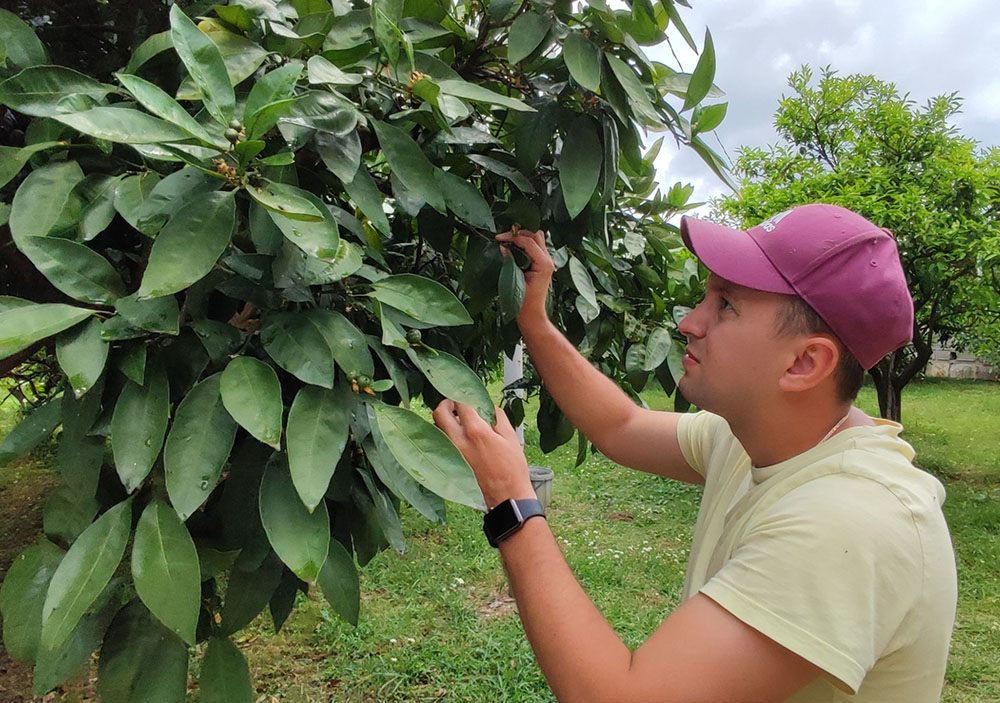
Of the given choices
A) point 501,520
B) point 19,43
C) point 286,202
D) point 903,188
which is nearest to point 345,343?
point 286,202

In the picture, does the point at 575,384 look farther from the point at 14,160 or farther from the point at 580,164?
the point at 14,160

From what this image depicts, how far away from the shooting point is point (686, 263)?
1.56m

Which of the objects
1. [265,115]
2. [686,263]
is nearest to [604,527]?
[686,263]

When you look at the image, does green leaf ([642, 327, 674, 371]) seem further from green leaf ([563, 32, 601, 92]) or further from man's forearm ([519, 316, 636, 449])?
green leaf ([563, 32, 601, 92])

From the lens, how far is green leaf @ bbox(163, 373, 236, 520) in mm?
638

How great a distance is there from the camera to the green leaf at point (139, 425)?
659 millimetres

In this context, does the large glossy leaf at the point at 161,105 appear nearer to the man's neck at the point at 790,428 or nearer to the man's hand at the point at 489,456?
the man's hand at the point at 489,456

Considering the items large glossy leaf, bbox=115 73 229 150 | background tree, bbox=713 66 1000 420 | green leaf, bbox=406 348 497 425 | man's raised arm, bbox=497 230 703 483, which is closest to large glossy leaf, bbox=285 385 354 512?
green leaf, bbox=406 348 497 425

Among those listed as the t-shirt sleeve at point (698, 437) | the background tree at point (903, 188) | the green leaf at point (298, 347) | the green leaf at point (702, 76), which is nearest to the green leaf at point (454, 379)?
the green leaf at point (298, 347)

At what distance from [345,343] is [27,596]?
0.40 m

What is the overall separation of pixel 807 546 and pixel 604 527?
4.01m

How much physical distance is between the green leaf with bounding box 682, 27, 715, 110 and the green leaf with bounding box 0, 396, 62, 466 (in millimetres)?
796

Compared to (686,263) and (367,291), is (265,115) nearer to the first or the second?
(367,291)

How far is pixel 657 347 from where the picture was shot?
1248 mm
